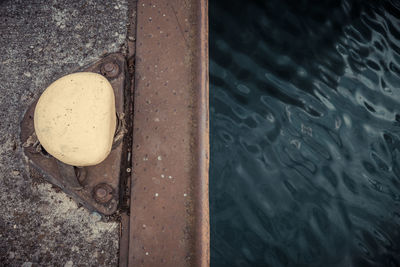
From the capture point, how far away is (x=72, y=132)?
34.4 inches

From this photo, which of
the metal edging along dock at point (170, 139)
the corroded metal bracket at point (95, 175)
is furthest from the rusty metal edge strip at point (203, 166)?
the corroded metal bracket at point (95, 175)

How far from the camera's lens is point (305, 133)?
6.71ft

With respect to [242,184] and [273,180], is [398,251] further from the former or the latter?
[242,184]

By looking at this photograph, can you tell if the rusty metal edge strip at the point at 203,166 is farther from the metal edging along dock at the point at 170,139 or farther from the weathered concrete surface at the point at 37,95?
the weathered concrete surface at the point at 37,95

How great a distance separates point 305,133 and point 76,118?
1697mm

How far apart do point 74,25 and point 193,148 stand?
91 centimetres

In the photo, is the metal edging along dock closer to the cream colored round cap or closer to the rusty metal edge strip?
the rusty metal edge strip

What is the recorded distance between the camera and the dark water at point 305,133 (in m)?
1.89

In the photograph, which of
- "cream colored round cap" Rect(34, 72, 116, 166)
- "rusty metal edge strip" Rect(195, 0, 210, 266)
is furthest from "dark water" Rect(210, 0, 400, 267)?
"cream colored round cap" Rect(34, 72, 116, 166)

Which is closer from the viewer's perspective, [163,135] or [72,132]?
[72,132]

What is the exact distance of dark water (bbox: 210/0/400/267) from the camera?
1.89 m

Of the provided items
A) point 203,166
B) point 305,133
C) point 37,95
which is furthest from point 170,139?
point 305,133

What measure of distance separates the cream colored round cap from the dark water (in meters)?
1.16

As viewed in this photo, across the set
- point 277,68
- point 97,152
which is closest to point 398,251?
point 277,68
